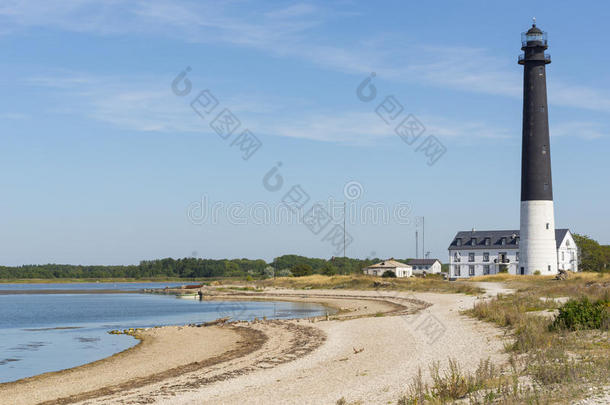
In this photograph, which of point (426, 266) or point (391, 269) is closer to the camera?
point (391, 269)

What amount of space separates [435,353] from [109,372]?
40.4 feet

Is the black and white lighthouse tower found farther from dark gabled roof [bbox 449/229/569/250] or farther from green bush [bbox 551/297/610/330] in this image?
green bush [bbox 551/297/610/330]

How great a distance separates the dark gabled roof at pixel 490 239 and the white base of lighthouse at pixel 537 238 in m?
27.9

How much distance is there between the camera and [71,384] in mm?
21047

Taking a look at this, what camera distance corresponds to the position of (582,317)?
70.1 feet

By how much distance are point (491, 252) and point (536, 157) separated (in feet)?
120

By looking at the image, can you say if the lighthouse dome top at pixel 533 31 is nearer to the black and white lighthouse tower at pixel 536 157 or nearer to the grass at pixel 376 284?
the black and white lighthouse tower at pixel 536 157

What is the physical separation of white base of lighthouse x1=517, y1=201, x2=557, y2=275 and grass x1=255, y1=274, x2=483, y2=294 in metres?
6.66

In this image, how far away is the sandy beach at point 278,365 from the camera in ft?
54.8

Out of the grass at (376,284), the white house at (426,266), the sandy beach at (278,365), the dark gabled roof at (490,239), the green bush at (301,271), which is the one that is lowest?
the sandy beach at (278,365)

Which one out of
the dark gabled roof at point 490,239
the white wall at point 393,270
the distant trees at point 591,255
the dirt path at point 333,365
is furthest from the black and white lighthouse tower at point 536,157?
the white wall at point 393,270

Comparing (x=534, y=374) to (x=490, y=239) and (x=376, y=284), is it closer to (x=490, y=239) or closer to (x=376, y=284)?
(x=376, y=284)

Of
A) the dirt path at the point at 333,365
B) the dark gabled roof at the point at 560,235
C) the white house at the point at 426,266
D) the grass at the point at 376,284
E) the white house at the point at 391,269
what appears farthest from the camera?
the white house at the point at 426,266

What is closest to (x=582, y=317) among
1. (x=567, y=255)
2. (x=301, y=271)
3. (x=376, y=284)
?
(x=376, y=284)
